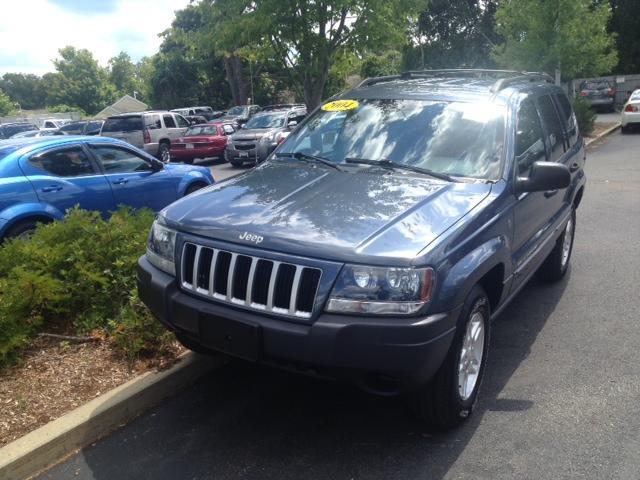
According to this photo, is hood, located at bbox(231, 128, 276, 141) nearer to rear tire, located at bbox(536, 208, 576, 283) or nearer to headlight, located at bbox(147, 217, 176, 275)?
rear tire, located at bbox(536, 208, 576, 283)

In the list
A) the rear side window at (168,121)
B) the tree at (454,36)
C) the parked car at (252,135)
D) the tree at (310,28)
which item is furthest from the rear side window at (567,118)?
the tree at (454,36)

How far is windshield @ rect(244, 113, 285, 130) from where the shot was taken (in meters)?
19.1

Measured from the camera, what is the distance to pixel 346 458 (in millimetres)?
3199

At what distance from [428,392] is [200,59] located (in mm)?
45338

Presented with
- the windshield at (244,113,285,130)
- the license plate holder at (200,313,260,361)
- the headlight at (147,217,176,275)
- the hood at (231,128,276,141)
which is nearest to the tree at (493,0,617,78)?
the windshield at (244,113,285,130)

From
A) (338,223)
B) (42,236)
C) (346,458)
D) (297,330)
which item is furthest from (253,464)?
(42,236)

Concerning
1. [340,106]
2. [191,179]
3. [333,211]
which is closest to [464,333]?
[333,211]

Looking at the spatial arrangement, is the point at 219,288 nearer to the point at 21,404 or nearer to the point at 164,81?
the point at 21,404

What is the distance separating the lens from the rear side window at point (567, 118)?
18.8 ft

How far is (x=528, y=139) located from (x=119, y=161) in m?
5.02

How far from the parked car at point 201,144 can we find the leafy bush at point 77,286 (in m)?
15.0

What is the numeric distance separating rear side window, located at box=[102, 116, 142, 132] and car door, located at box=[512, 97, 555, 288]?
1674 cm

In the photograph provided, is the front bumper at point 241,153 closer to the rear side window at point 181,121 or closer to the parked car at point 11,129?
the rear side window at point 181,121

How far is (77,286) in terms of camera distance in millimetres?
4535
